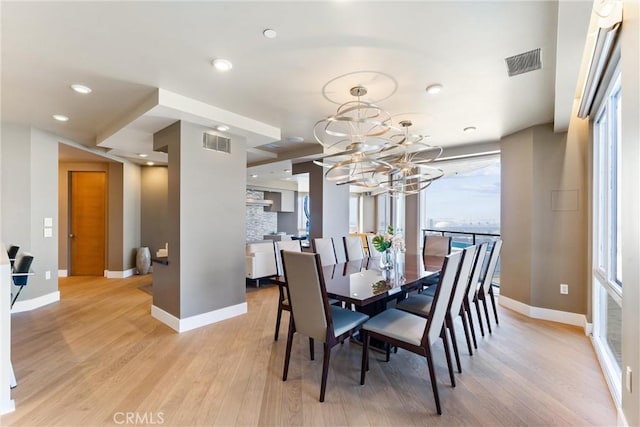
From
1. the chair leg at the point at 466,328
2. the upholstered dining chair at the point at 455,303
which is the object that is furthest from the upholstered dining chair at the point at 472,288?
the upholstered dining chair at the point at 455,303

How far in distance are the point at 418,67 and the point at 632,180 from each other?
1.63m

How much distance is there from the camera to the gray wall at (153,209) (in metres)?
6.61

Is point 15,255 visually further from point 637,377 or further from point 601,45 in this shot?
point 601,45

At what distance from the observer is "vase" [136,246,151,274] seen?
20.8ft

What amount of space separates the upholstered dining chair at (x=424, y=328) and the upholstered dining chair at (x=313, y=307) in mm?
207

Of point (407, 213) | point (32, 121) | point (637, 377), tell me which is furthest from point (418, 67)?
point (32, 121)

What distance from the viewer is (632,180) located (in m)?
1.62

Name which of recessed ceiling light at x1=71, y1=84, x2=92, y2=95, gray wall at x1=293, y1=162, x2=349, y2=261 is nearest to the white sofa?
gray wall at x1=293, y1=162, x2=349, y2=261

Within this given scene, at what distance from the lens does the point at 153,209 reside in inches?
261

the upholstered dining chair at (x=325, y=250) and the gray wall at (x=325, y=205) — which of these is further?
the gray wall at (x=325, y=205)

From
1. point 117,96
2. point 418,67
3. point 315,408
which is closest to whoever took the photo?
point 315,408

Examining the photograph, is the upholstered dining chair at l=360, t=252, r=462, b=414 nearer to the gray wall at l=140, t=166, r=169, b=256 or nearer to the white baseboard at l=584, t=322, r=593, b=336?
the white baseboard at l=584, t=322, r=593, b=336

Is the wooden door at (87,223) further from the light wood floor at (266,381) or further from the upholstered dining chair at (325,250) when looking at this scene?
the upholstered dining chair at (325,250)

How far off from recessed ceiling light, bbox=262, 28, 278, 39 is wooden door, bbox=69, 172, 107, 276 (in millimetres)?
6016
